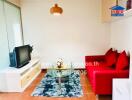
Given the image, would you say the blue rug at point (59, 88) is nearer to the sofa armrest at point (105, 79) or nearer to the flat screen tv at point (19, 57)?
the sofa armrest at point (105, 79)

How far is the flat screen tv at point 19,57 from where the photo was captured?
3.78 metres

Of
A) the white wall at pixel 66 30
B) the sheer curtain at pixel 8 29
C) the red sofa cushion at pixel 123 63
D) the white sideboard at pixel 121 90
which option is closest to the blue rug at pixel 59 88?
→ the white sideboard at pixel 121 90

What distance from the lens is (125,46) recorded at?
138 inches

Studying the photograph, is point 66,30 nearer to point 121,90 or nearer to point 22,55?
point 22,55

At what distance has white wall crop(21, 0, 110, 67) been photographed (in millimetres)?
5066

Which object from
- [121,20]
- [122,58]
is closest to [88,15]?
[121,20]

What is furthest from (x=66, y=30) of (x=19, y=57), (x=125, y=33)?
→ (x=125, y=33)

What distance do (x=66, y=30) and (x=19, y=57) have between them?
2034 millimetres

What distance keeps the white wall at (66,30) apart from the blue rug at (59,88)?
54.7 inches

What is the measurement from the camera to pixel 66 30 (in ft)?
17.0

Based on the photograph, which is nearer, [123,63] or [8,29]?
[123,63]

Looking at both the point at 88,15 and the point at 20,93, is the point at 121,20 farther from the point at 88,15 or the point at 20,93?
the point at 20,93

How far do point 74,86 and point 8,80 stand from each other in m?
1.63

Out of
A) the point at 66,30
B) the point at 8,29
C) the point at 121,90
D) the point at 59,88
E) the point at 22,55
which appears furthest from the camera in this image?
the point at 66,30
